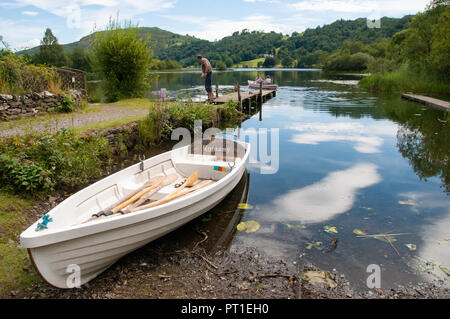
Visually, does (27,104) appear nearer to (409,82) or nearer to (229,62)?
(409,82)

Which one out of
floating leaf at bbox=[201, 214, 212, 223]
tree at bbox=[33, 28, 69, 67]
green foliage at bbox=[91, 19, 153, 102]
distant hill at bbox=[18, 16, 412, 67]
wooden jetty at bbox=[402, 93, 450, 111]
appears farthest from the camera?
distant hill at bbox=[18, 16, 412, 67]

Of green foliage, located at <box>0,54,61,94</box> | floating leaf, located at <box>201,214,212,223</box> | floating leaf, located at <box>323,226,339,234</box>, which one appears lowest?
floating leaf, located at <box>323,226,339,234</box>

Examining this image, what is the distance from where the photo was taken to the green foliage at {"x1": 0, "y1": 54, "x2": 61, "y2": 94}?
31.9ft

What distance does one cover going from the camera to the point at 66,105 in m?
10.9

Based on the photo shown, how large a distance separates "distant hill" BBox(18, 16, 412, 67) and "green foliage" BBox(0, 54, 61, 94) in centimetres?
9647

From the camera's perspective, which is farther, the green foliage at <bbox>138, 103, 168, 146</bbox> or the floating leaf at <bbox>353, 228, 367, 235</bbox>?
the green foliage at <bbox>138, 103, 168, 146</bbox>

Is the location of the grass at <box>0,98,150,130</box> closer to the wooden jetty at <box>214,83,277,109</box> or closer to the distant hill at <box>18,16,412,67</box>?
the wooden jetty at <box>214,83,277,109</box>

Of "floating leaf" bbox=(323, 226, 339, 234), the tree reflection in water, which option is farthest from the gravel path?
the tree reflection in water

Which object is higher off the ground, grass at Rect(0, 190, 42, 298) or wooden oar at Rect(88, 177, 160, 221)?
wooden oar at Rect(88, 177, 160, 221)

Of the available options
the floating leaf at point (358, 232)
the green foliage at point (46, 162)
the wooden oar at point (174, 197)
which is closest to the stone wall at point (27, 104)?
the green foliage at point (46, 162)

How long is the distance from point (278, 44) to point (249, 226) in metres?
145

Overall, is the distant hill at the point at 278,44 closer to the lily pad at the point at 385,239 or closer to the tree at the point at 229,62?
the tree at the point at 229,62

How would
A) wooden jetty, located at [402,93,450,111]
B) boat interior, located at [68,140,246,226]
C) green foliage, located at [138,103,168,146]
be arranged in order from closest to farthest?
boat interior, located at [68,140,246,226], green foliage, located at [138,103,168,146], wooden jetty, located at [402,93,450,111]

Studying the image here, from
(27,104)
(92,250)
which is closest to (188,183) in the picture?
(92,250)
